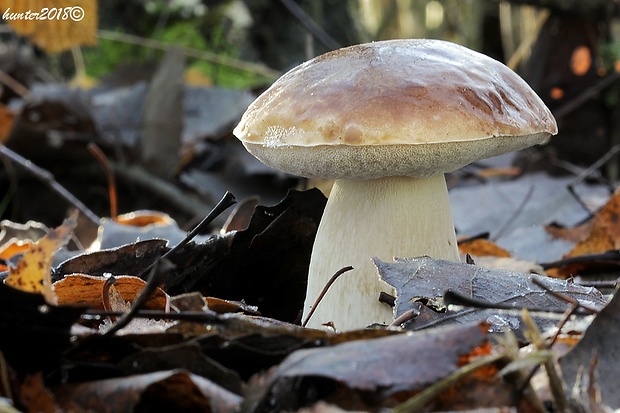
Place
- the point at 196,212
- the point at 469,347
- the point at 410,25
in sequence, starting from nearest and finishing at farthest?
1. the point at 469,347
2. the point at 196,212
3. the point at 410,25

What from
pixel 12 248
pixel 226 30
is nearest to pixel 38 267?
pixel 12 248

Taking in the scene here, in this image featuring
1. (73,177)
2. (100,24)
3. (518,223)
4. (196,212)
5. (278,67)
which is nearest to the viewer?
(518,223)

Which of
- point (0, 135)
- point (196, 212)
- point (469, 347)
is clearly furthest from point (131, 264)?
point (0, 135)

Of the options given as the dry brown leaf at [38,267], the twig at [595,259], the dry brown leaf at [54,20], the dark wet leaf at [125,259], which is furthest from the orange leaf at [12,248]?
the twig at [595,259]

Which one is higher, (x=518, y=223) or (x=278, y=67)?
(x=278, y=67)

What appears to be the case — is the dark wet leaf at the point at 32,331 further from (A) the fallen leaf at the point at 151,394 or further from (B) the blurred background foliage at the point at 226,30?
(B) the blurred background foliage at the point at 226,30

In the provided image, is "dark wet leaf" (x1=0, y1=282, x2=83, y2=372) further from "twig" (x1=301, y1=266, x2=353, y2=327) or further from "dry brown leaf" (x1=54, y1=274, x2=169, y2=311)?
"twig" (x1=301, y1=266, x2=353, y2=327)

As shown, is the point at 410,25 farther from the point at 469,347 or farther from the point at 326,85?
the point at 469,347
